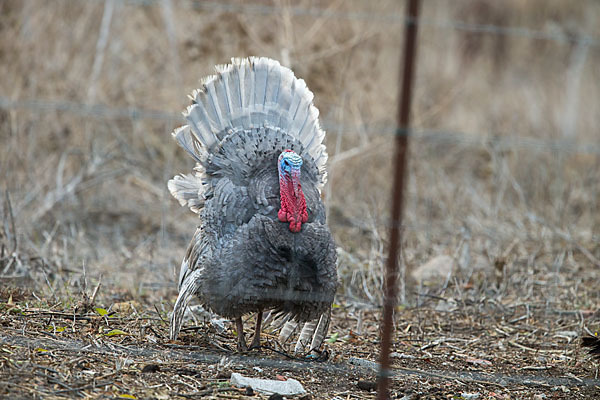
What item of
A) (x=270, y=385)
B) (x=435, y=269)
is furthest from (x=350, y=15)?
(x=270, y=385)

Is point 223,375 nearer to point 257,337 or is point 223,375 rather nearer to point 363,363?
point 257,337

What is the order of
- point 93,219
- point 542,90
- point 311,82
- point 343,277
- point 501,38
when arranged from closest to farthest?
point 343,277
point 93,219
point 311,82
point 542,90
point 501,38

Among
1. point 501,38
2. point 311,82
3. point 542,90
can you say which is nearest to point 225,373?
point 311,82

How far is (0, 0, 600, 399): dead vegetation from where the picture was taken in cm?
368

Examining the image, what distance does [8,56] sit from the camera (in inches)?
278

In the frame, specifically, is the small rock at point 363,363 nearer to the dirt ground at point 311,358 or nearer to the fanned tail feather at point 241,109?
the dirt ground at point 311,358

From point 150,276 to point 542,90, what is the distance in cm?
778

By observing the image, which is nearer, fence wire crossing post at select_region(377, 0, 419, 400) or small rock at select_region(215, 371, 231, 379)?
fence wire crossing post at select_region(377, 0, 419, 400)

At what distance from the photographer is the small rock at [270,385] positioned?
3314mm

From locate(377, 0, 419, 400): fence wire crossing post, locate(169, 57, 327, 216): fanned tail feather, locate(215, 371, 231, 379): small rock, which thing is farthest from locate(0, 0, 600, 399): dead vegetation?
locate(377, 0, 419, 400): fence wire crossing post

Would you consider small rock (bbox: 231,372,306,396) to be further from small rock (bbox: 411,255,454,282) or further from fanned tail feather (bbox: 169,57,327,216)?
small rock (bbox: 411,255,454,282)

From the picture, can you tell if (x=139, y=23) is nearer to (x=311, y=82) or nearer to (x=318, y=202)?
(x=311, y=82)

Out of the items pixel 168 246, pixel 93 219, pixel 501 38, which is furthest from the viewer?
pixel 501 38

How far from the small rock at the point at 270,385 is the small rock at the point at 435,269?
87.1 inches
